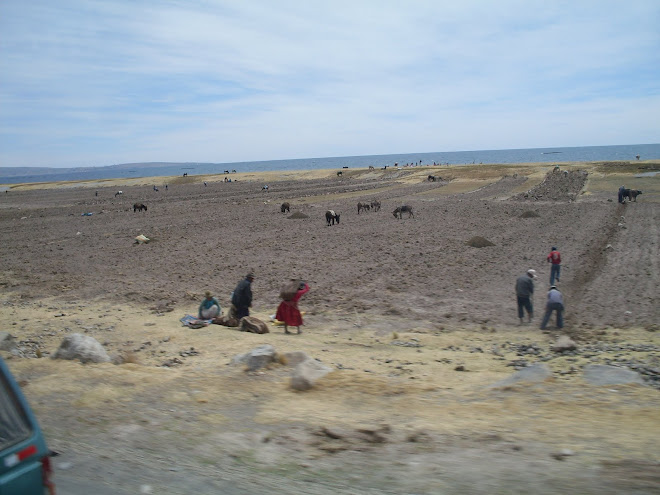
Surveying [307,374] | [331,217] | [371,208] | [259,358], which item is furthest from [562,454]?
[371,208]

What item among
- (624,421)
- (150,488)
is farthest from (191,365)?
(624,421)

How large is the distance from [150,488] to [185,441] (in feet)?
3.17

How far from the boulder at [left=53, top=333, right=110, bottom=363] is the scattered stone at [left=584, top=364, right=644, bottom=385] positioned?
296 inches

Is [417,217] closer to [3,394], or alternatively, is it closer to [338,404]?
[338,404]

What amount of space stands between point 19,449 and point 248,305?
874 centimetres

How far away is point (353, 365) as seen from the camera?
8891 millimetres

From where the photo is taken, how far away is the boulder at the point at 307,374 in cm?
702

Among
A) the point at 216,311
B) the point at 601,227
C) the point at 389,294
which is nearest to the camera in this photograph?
the point at 216,311

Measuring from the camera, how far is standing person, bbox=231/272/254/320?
11.5m

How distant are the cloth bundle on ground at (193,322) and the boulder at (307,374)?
4472 mm

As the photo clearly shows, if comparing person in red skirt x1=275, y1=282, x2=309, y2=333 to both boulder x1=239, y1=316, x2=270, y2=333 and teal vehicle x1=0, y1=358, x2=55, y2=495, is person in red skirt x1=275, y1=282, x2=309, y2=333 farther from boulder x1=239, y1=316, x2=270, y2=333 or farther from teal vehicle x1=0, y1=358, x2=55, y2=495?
teal vehicle x1=0, y1=358, x2=55, y2=495

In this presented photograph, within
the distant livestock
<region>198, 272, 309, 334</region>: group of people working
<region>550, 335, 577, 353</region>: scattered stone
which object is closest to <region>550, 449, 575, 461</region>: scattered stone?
<region>550, 335, 577, 353</region>: scattered stone

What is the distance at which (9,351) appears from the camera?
932 centimetres

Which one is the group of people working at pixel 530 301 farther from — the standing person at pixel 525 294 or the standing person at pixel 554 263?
the standing person at pixel 554 263
